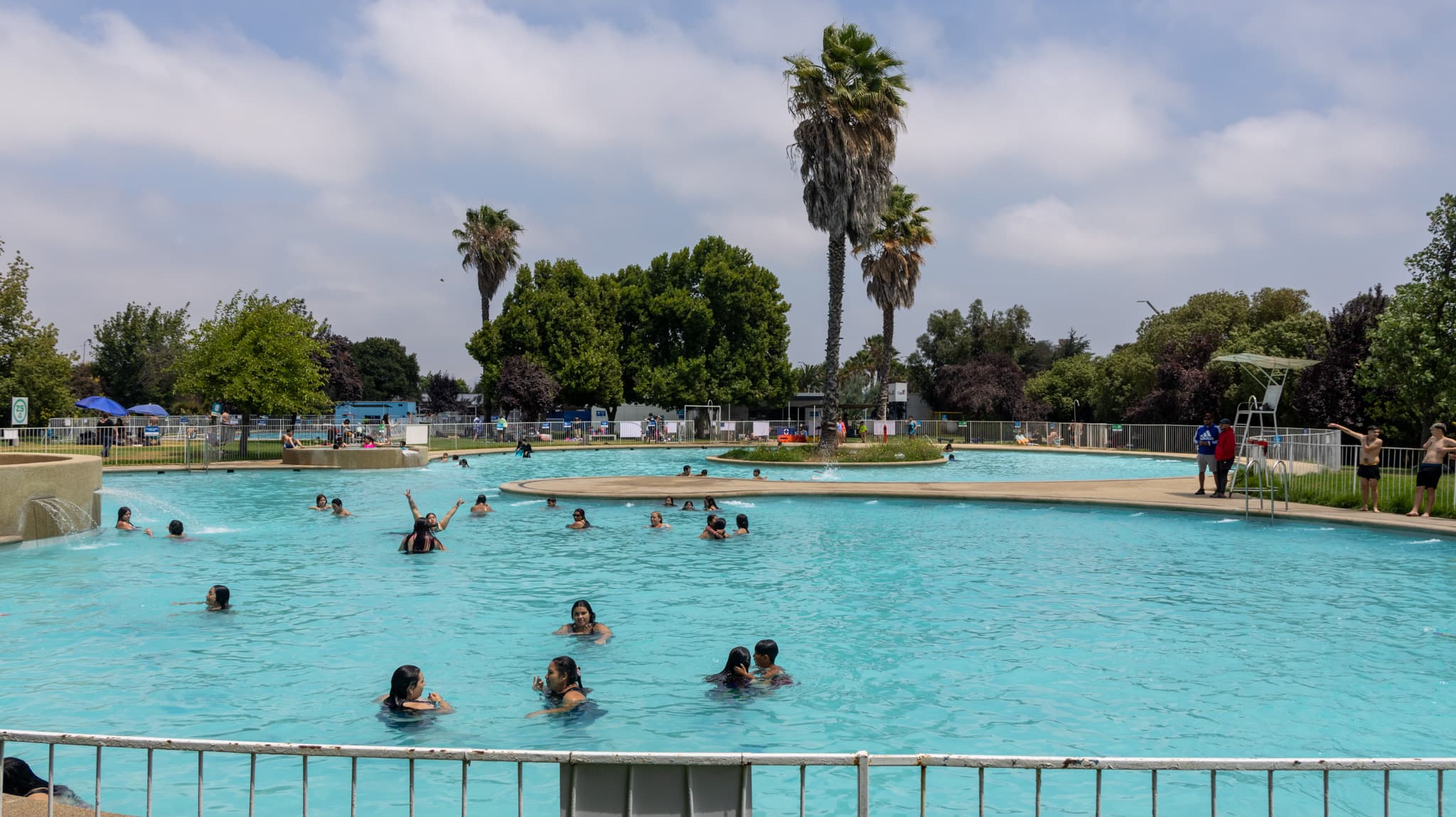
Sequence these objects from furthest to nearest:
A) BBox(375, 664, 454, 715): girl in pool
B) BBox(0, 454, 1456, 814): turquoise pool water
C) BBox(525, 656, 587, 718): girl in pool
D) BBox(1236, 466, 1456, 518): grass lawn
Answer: BBox(1236, 466, 1456, 518): grass lawn
BBox(525, 656, 587, 718): girl in pool
BBox(375, 664, 454, 715): girl in pool
BBox(0, 454, 1456, 814): turquoise pool water

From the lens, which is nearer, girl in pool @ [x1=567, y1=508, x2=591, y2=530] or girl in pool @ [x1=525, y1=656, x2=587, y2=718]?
girl in pool @ [x1=525, y1=656, x2=587, y2=718]

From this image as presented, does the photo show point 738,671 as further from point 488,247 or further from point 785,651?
point 488,247

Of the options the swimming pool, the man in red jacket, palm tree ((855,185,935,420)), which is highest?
palm tree ((855,185,935,420))

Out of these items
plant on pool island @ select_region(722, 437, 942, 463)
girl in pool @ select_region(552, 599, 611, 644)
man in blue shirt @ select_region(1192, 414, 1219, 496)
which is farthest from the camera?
plant on pool island @ select_region(722, 437, 942, 463)

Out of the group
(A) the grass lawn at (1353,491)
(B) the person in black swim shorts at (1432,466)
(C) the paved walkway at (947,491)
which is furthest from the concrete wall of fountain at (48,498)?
(B) the person in black swim shorts at (1432,466)

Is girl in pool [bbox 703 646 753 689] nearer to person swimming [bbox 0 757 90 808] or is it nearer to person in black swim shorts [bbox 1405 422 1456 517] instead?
person swimming [bbox 0 757 90 808]

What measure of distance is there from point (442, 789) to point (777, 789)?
2.42m

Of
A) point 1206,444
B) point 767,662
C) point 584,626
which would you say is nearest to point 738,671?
point 767,662

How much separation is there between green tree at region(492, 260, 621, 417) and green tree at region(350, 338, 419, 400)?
67.7m

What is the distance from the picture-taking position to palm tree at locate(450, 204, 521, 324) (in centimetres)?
6259

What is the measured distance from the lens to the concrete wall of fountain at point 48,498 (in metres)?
15.7

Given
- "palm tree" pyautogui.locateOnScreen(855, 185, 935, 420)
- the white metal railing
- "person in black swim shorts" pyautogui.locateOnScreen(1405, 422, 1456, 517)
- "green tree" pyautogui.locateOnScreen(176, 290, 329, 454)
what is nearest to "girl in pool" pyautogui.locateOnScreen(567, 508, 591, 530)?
the white metal railing

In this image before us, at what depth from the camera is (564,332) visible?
183 ft

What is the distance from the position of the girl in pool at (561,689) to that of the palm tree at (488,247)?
5761cm
